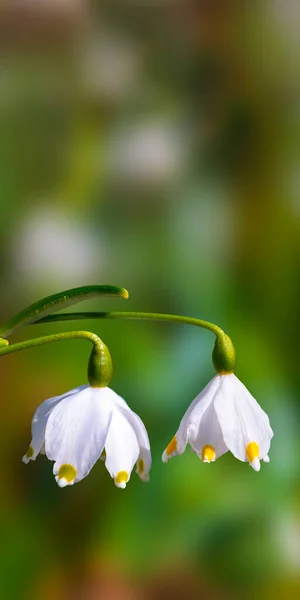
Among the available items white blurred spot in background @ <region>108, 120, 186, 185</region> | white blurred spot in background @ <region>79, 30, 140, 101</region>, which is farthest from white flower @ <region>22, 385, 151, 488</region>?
white blurred spot in background @ <region>79, 30, 140, 101</region>

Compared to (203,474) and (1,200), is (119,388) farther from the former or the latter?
(1,200)

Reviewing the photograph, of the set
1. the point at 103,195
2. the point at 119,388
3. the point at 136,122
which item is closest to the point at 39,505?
the point at 119,388

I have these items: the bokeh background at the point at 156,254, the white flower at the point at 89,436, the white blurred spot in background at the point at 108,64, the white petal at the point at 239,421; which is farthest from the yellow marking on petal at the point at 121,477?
the white blurred spot in background at the point at 108,64

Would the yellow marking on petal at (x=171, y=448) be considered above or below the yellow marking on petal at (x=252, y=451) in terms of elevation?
below

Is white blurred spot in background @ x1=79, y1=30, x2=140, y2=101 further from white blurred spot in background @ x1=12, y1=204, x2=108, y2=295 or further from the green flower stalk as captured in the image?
the green flower stalk

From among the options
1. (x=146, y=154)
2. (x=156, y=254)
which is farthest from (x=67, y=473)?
(x=146, y=154)

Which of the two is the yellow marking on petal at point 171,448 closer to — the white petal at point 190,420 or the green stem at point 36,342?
the white petal at point 190,420
